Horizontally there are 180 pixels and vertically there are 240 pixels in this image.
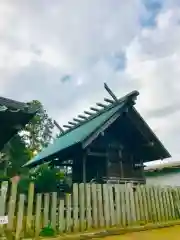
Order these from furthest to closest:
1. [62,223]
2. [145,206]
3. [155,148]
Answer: [155,148] → [145,206] → [62,223]

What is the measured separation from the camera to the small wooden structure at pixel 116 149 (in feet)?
38.5

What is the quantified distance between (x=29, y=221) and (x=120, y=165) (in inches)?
299

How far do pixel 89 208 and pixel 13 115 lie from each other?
10.2 feet

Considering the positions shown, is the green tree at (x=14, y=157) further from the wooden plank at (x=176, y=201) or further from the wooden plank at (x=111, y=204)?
the wooden plank at (x=111, y=204)

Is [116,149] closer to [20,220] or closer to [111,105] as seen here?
[111,105]

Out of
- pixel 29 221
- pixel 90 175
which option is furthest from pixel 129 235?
pixel 90 175

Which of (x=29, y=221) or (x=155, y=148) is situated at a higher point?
(x=155, y=148)

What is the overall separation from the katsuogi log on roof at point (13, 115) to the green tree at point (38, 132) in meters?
20.9

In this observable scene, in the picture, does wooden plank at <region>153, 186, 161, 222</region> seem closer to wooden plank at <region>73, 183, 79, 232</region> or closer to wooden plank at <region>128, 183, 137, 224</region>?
wooden plank at <region>128, 183, 137, 224</region>

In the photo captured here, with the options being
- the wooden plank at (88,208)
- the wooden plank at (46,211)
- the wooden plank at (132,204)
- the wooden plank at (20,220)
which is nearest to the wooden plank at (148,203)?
the wooden plank at (132,204)

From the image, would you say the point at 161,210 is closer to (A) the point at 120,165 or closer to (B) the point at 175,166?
(A) the point at 120,165

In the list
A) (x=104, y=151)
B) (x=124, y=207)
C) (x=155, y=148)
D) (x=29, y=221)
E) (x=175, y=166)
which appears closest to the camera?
(x=29, y=221)

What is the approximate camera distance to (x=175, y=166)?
20.2 m

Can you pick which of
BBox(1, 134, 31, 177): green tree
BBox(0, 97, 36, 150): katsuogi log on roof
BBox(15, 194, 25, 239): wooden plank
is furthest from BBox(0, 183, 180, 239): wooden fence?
BBox(1, 134, 31, 177): green tree
